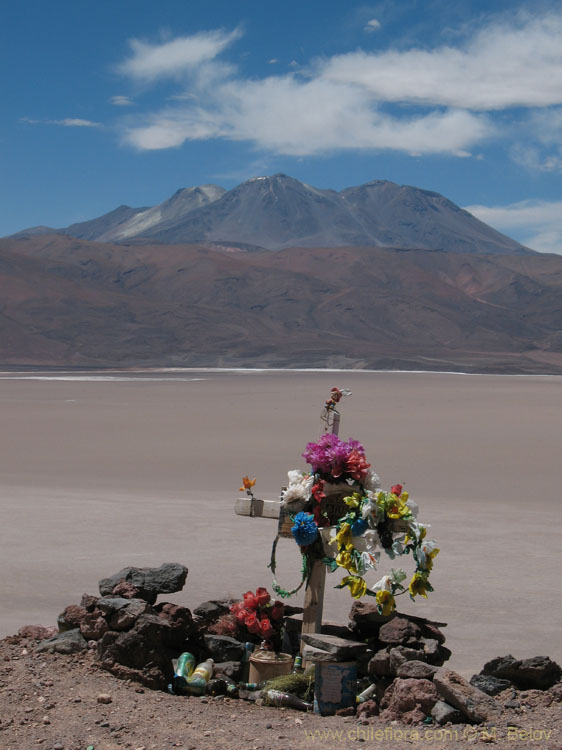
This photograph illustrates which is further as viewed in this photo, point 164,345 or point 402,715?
point 164,345

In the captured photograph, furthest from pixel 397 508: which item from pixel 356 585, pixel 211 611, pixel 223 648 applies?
pixel 211 611

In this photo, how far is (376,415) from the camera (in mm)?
28312

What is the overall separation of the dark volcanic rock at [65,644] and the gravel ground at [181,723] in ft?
0.73

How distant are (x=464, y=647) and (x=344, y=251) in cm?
12004

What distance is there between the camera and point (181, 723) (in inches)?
175

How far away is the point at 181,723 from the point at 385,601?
1.15 metres

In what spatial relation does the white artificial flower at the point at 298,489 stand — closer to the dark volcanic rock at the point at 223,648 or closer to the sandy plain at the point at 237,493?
the dark volcanic rock at the point at 223,648

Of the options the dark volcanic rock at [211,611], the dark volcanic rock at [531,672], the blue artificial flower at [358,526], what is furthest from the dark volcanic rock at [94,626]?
the dark volcanic rock at [531,672]

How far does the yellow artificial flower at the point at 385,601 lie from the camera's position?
488 centimetres

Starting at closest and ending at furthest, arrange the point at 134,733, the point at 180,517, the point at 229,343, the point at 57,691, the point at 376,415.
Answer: the point at 134,733
the point at 57,691
the point at 180,517
the point at 376,415
the point at 229,343

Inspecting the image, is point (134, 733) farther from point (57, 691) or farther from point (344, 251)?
point (344, 251)

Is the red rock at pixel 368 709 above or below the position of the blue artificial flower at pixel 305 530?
below

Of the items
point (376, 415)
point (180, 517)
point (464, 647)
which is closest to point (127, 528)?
point (180, 517)

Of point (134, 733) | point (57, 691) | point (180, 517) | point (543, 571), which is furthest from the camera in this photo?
point (180, 517)
